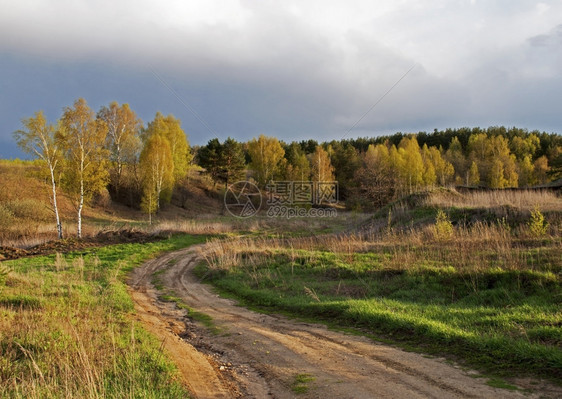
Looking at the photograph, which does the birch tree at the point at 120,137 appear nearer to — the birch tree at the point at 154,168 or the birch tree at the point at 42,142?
the birch tree at the point at 154,168

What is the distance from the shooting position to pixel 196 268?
17.3 m

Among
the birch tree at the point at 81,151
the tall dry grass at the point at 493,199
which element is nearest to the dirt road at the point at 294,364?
the tall dry grass at the point at 493,199

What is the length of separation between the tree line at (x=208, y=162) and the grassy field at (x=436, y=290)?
56.6 feet

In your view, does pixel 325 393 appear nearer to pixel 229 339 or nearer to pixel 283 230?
pixel 229 339

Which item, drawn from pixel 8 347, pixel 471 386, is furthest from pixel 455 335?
pixel 8 347

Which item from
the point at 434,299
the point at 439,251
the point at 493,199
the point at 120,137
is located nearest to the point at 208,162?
the point at 120,137

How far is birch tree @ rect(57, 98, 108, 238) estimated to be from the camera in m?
27.2

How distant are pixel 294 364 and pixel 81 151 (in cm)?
2688

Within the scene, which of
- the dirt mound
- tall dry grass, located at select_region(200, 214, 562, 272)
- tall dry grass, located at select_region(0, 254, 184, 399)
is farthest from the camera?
the dirt mound

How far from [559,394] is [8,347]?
8.05 m

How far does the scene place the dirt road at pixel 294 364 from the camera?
5.01m

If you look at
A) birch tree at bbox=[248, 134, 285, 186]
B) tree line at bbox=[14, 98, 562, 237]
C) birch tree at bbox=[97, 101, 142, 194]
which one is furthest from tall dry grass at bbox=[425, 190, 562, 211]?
birch tree at bbox=[97, 101, 142, 194]

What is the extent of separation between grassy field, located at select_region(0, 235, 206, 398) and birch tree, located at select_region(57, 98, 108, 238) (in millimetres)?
17580

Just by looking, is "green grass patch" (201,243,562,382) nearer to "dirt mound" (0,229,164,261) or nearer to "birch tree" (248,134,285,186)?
"dirt mound" (0,229,164,261)
